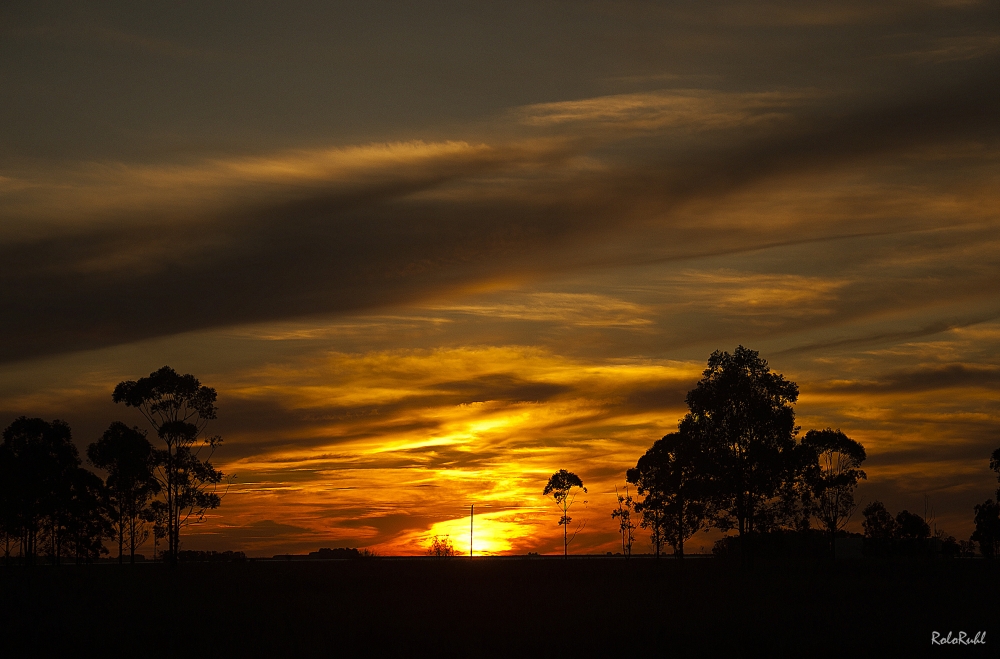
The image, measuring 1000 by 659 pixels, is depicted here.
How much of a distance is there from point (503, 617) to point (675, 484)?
58.2 meters

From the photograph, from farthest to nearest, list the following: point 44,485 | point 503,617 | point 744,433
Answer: point 44,485, point 744,433, point 503,617

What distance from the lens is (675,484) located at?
87.9 meters

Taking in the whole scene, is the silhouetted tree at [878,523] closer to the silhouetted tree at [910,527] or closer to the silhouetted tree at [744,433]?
the silhouetted tree at [910,527]

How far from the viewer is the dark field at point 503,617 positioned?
998 inches

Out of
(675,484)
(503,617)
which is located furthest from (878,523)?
(503,617)

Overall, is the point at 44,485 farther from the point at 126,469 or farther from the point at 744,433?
the point at 744,433

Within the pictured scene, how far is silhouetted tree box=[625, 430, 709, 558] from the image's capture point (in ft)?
206

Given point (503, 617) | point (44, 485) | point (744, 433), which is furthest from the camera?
point (44, 485)

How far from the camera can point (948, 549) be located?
150 metres

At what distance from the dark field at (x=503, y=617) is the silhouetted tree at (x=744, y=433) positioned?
9.18 meters

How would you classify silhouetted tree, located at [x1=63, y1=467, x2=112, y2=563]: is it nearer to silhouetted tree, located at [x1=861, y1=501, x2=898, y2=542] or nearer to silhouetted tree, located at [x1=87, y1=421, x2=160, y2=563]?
silhouetted tree, located at [x1=87, y1=421, x2=160, y2=563]

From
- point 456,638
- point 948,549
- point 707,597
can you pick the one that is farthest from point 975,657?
point 948,549

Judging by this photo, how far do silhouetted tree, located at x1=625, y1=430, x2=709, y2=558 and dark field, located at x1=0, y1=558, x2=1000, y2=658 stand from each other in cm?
983

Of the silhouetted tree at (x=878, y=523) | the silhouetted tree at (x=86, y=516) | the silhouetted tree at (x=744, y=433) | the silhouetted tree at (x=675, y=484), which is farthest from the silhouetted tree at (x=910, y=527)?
the silhouetted tree at (x=86, y=516)
